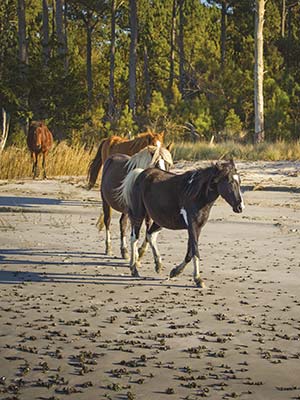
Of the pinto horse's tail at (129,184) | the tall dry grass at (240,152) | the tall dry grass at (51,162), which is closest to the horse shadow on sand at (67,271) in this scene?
the pinto horse's tail at (129,184)

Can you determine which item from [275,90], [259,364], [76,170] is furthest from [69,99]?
[259,364]

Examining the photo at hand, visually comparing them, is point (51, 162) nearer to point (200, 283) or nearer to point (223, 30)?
point (200, 283)

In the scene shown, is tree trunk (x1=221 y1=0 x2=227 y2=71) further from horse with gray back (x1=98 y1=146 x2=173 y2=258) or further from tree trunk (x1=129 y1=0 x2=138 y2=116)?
Answer: horse with gray back (x1=98 y1=146 x2=173 y2=258)

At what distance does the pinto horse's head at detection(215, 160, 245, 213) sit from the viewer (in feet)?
31.3

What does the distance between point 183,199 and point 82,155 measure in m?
16.0

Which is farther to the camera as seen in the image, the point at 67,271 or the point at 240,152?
the point at 240,152

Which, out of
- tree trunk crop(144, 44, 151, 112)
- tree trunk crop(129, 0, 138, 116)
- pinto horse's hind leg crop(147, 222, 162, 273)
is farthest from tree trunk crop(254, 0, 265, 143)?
pinto horse's hind leg crop(147, 222, 162, 273)

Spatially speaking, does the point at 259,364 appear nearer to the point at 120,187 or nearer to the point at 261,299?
the point at 261,299

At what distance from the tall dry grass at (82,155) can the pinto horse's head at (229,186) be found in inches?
490

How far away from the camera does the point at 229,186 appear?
9.59m

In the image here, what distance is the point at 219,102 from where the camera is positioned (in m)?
40.1

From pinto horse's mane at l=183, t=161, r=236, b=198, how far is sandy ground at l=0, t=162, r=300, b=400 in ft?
3.25

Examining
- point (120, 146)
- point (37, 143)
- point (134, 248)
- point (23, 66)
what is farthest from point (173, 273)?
point (23, 66)

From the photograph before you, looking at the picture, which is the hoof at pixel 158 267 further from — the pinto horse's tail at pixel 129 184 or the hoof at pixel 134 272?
the pinto horse's tail at pixel 129 184
